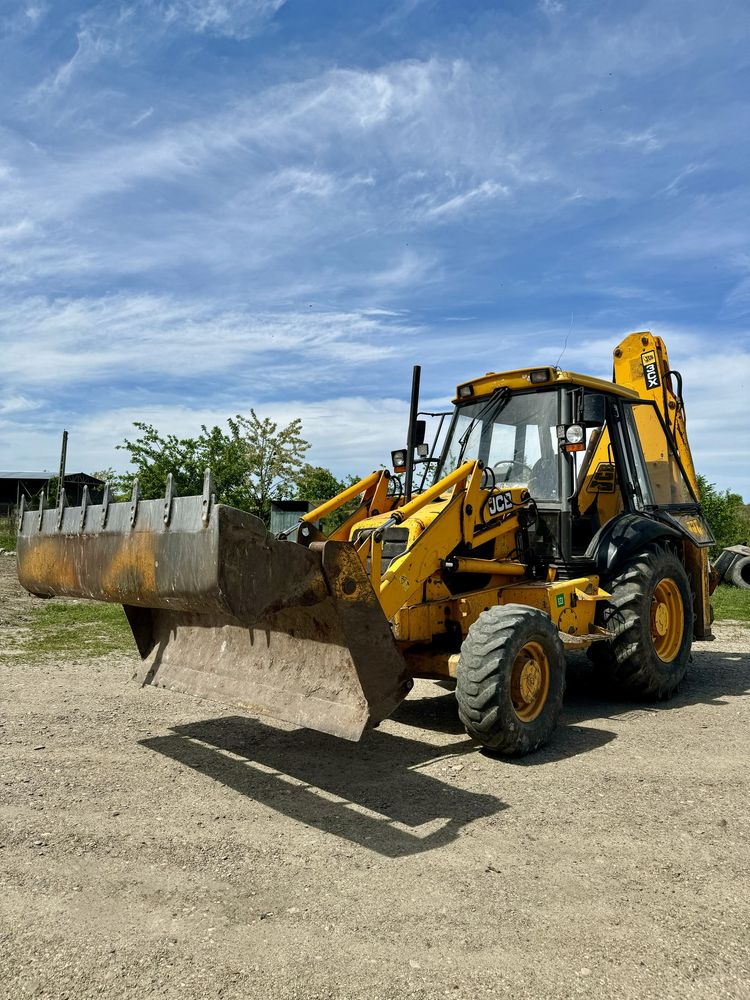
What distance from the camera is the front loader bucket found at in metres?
4.17

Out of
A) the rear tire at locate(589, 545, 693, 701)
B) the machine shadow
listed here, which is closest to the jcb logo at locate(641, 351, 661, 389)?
the rear tire at locate(589, 545, 693, 701)

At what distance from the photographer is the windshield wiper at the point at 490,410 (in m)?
7.49

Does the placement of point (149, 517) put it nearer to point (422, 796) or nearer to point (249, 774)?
point (249, 774)

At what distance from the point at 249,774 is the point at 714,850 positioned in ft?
9.07

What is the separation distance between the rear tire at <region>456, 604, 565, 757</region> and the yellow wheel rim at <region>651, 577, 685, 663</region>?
1958 mm

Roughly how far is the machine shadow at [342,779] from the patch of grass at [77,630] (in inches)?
157

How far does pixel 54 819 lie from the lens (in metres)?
4.41

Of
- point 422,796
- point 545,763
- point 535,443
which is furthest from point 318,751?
point 535,443

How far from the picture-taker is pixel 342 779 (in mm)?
5234

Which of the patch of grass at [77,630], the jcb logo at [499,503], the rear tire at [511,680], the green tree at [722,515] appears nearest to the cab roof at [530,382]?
the jcb logo at [499,503]

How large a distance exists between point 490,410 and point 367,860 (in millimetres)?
4528

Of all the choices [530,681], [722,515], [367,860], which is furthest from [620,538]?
[722,515]

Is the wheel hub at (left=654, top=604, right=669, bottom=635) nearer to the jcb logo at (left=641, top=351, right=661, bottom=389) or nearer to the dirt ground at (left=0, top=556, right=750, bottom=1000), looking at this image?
the dirt ground at (left=0, top=556, right=750, bottom=1000)

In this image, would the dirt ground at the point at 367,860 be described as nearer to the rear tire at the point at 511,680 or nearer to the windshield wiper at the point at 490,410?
the rear tire at the point at 511,680
